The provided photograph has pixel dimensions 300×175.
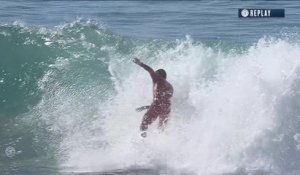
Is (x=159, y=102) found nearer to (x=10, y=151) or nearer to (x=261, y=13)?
(x=10, y=151)

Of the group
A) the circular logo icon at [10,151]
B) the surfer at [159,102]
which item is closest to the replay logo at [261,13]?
the surfer at [159,102]

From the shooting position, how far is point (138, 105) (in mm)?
12680

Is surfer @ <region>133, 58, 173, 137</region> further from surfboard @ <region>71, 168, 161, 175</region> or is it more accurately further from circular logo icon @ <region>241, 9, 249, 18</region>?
circular logo icon @ <region>241, 9, 249, 18</region>

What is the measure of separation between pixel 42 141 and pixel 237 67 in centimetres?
395

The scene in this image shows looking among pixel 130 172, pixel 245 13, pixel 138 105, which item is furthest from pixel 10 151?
pixel 245 13

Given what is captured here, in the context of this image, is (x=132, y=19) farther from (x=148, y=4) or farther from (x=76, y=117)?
(x=76, y=117)

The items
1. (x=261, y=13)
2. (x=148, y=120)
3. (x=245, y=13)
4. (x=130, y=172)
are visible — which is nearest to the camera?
(x=130, y=172)

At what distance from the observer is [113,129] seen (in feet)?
40.6

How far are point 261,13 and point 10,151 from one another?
1253 cm

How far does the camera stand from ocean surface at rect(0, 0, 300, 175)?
1052 centimetres

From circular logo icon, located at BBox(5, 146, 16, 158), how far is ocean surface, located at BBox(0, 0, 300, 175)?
0.02 m

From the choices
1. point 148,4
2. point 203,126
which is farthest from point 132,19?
point 203,126

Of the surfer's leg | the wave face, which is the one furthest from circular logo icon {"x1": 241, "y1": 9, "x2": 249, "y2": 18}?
the surfer's leg

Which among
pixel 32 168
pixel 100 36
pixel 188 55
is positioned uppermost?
pixel 100 36
